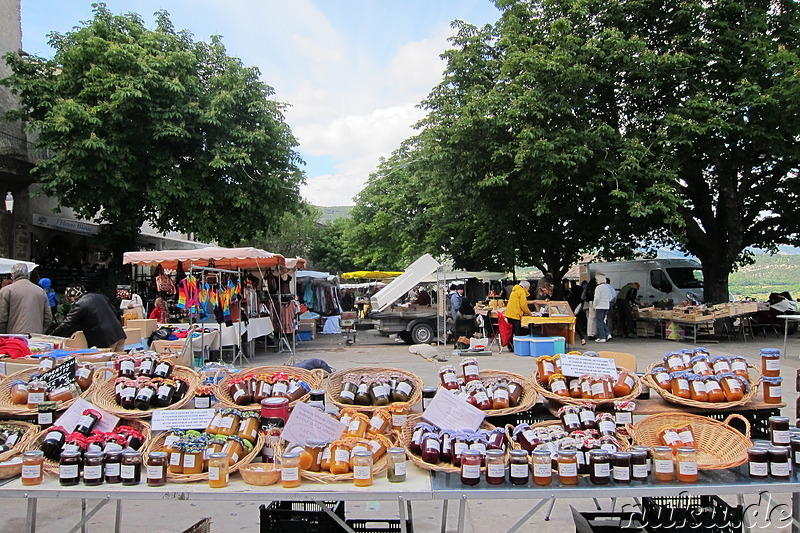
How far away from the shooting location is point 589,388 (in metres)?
4.14

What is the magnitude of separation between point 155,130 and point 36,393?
16027mm

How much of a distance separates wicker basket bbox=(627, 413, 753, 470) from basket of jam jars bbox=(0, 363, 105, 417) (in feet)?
12.0

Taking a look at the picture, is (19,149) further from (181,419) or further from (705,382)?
(705,382)

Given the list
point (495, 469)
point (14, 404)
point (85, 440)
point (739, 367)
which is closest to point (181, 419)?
point (85, 440)

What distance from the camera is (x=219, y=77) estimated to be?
19.9m

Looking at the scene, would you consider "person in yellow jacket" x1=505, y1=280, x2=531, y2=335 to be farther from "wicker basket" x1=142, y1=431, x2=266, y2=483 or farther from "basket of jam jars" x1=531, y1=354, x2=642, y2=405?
"wicker basket" x1=142, y1=431, x2=266, y2=483

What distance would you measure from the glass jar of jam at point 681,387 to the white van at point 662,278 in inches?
674

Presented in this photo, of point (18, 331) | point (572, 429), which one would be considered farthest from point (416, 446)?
point (18, 331)

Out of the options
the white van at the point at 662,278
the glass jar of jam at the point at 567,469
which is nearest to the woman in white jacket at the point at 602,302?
the white van at the point at 662,278

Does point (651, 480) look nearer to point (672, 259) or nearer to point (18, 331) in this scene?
point (18, 331)

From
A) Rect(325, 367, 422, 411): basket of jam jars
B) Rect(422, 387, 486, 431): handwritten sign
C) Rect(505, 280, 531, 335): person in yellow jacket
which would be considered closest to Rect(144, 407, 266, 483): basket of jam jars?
Rect(325, 367, 422, 411): basket of jam jars

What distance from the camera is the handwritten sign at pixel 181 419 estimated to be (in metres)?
3.65

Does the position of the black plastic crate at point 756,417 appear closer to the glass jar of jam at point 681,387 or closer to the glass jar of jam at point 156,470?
the glass jar of jam at point 681,387

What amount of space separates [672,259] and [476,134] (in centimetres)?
997
